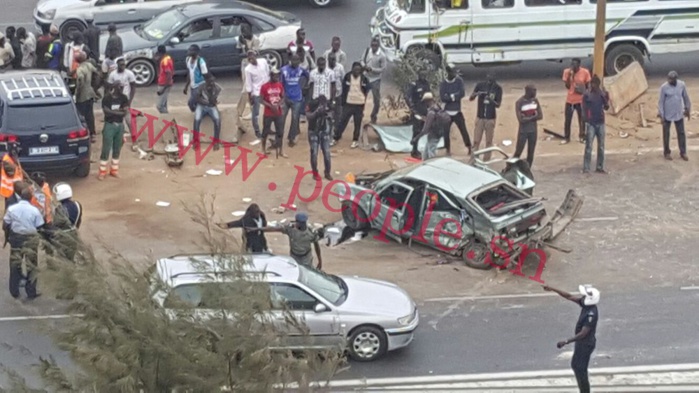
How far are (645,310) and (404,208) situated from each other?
141 inches

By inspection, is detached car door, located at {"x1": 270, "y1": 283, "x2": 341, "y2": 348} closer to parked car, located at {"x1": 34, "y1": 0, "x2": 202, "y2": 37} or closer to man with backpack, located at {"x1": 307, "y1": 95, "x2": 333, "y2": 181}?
man with backpack, located at {"x1": 307, "y1": 95, "x2": 333, "y2": 181}

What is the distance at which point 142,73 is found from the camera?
23.9 m

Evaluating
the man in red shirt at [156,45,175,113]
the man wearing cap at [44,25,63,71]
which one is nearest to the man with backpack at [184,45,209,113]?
the man in red shirt at [156,45,175,113]

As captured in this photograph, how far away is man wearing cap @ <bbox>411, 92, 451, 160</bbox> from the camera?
19.8 m

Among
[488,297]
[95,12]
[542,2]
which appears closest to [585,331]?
[488,297]

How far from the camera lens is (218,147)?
21.5 m

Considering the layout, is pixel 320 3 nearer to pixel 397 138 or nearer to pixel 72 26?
pixel 72 26

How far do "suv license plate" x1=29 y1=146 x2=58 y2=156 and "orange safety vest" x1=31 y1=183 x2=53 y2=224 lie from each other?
9.59 feet

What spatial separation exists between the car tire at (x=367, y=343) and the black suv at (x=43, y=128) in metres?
7.04

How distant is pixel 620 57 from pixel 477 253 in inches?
366

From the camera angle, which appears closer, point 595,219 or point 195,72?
point 595,219

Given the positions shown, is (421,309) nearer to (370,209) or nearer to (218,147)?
(370,209)

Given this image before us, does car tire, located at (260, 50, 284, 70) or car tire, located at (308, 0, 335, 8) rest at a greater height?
car tire, located at (308, 0, 335, 8)

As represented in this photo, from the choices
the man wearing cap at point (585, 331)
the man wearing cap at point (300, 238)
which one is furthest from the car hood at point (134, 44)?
the man wearing cap at point (585, 331)
